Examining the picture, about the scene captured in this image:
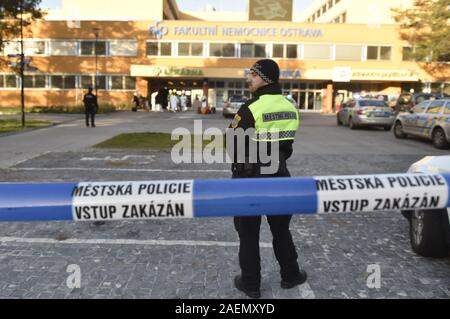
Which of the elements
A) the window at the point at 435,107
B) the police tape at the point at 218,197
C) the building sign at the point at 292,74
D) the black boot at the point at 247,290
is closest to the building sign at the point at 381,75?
the building sign at the point at 292,74

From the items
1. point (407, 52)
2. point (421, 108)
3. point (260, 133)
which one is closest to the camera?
point (260, 133)

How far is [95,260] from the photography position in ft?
13.4

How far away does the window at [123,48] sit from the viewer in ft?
138

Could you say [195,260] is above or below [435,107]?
below

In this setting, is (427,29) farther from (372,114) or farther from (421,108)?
(421,108)

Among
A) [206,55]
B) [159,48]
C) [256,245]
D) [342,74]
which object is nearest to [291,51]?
[342,74]

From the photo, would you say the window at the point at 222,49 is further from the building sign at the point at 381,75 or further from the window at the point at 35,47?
the window at the point at 35,47

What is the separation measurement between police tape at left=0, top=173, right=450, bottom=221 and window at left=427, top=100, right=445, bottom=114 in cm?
1252

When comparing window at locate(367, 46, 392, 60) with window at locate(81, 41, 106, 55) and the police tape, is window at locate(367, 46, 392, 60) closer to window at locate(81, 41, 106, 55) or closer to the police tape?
window at locate(81, 41, 106, 55)

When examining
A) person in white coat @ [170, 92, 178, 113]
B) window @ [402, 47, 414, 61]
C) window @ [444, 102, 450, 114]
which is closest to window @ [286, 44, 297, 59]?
window @ [402, 47, 414, 61]

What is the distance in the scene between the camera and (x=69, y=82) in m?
42.7

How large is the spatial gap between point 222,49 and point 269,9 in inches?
469

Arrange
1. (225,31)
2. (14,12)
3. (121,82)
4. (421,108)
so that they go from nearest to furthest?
(421,108) < (14,12) < (225,31) < (121,82)
